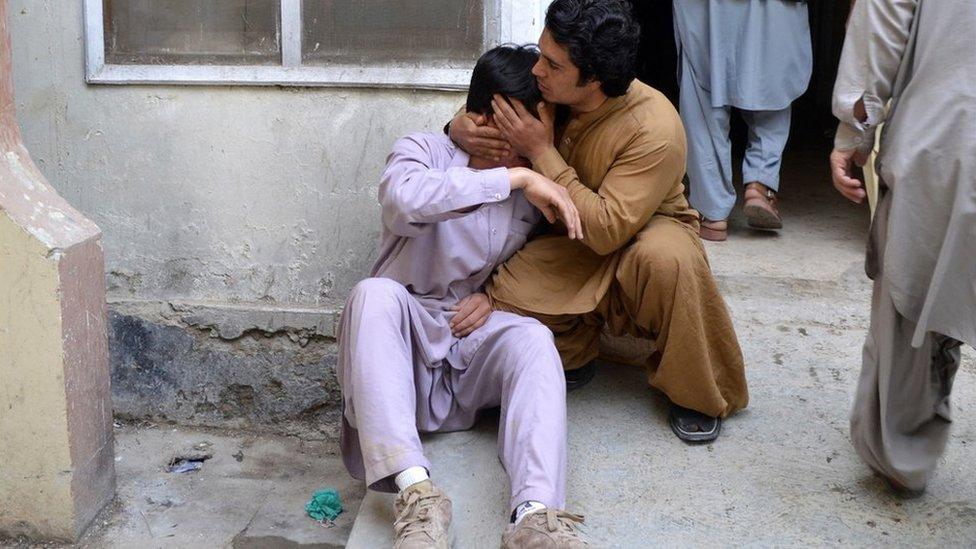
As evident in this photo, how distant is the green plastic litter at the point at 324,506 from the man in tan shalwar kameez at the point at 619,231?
115 centimetres

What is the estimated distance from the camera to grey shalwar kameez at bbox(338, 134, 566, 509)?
8.73 feet

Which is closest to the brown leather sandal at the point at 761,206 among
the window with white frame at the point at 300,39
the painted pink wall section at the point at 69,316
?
the window with white frame at the point at 300,39

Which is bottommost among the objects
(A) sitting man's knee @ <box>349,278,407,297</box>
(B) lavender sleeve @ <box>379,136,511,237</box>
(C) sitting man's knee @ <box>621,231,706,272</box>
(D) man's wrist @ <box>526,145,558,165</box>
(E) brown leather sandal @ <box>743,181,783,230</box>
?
(E) brown leather sandal @ <box>743,181,783,230</box>

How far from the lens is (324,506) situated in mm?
3779

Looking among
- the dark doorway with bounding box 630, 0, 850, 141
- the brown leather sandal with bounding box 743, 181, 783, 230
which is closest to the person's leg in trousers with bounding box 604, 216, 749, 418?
the brown leather sandal with bounding box 743, 181, 783, 230

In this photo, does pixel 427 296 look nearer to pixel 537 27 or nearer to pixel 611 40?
pixel 611 40

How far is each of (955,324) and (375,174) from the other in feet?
7.42

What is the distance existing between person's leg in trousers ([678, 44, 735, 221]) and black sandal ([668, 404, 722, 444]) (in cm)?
156

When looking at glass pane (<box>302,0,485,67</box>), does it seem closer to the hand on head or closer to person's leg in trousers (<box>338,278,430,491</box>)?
the hand on head

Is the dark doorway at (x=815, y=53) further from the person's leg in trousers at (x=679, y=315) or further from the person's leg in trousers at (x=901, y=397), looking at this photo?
the person's leg in trousers at (x=901, y=397)

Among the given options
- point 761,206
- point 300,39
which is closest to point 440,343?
point 300,39

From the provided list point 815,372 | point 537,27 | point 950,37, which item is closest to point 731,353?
point 815,372

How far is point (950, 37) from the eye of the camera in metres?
2.35

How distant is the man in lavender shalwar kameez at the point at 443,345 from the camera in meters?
2.62
